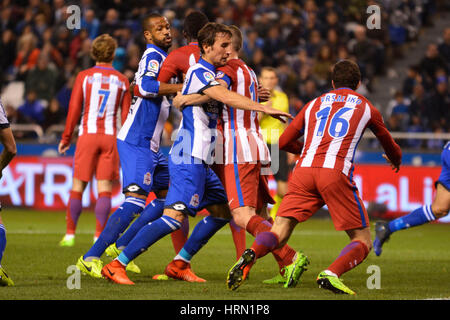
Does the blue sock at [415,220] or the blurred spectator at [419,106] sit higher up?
the blurred spectator at [419,106]

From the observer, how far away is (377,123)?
6625 mm

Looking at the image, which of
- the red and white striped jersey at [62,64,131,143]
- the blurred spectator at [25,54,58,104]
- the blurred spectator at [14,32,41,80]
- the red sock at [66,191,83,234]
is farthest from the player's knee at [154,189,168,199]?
the blurred spectator at [14,32,41,80]

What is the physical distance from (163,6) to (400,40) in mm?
5614

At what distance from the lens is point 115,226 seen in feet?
23.8

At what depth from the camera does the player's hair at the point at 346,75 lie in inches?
265

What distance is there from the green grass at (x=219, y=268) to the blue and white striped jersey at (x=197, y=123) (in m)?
1.09

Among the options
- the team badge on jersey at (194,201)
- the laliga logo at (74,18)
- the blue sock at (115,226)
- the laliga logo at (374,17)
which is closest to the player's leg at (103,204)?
the blue sock at (115,226)

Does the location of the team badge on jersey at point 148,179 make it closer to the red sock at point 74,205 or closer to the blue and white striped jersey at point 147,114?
the blue and white striped jersey at point 147,114

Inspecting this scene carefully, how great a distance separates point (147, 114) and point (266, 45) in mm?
11323

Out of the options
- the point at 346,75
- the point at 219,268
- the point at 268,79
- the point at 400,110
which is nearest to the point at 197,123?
the point at 346,75

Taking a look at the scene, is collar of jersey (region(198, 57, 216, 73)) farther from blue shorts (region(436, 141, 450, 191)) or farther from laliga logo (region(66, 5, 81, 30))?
laliga logo (region(66, 5, 81, 30))

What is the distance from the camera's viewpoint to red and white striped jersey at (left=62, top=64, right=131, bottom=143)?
9836 mm
